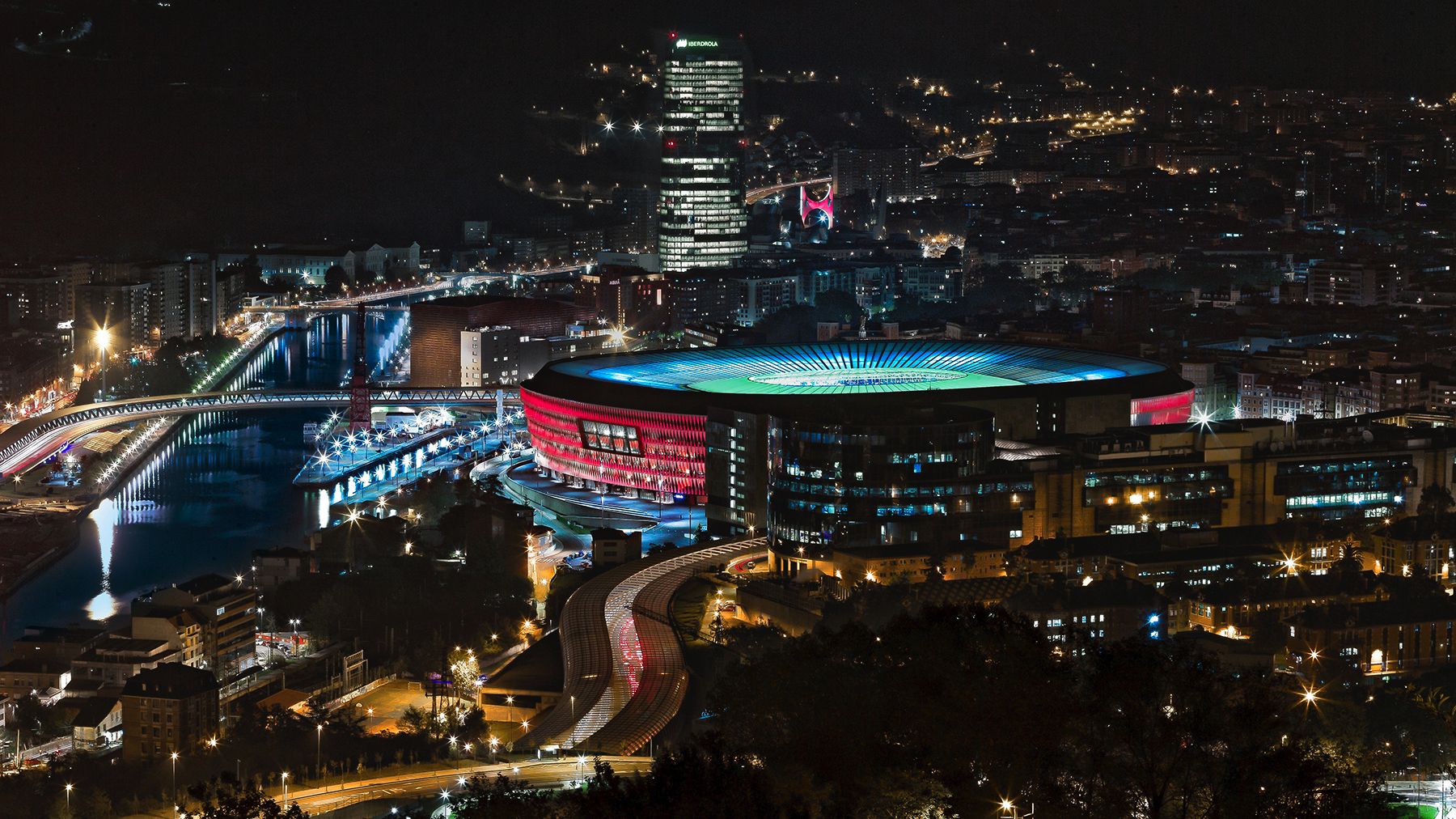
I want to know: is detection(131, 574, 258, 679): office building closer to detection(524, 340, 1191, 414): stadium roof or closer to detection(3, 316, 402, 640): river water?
detection(3, 316, 402, 640): river water

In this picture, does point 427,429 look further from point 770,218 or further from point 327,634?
point 770,218

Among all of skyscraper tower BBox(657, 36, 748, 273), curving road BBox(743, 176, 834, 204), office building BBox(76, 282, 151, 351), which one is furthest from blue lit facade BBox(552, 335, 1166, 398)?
curving road BBox(743, 176, 834, 204)

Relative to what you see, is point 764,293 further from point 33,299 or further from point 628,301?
point 33,299

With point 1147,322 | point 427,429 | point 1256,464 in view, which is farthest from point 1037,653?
point 1147,322

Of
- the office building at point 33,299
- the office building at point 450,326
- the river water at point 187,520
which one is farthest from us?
the office building at point 33,299

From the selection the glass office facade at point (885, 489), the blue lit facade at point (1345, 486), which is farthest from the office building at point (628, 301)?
the glass office facade at point (885, 489)

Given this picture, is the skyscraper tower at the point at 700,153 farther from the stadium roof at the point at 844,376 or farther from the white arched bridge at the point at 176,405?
the stadium roof at the point at 844,376

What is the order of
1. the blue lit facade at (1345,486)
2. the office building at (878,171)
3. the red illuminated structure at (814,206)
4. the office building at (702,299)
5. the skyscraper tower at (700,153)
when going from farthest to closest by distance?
the office building at (878,171)
the red illuminated structure at (814,206)
the skyscraper tower at (700,153)
the office building at (702,299)
the blue lit facade at (1345,486)

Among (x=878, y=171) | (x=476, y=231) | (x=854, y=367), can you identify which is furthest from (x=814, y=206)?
(x=854, y=367)
